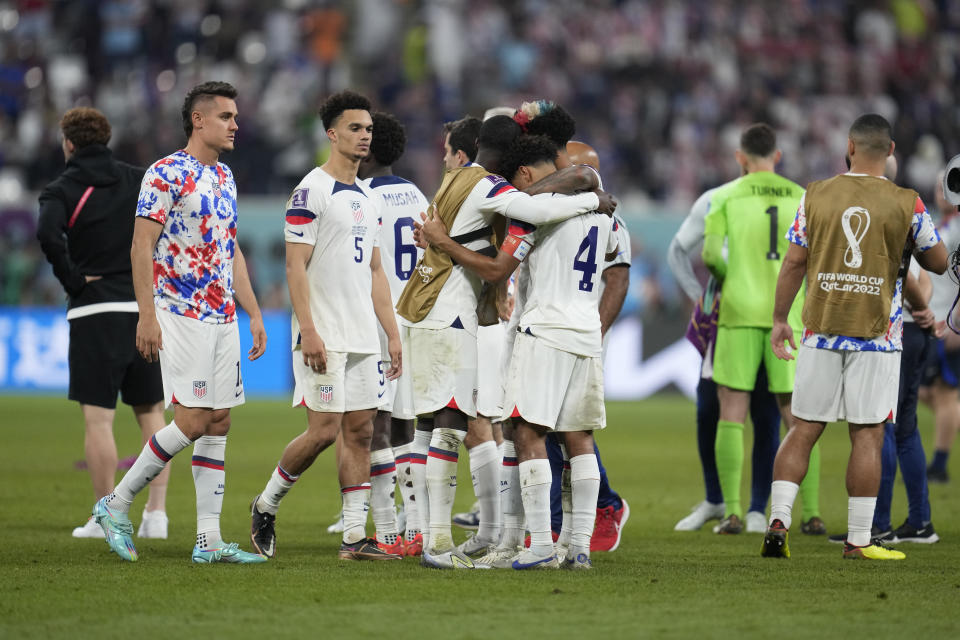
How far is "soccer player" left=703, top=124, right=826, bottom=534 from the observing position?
917cm

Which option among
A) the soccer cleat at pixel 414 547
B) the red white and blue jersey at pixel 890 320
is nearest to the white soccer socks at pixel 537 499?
the soccer cleat at pixel 414 547

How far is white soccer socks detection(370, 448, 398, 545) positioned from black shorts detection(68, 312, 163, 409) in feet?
5.71

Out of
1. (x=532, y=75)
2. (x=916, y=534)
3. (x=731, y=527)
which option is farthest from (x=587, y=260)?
(x=532, y=75)

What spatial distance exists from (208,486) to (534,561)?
5.70ft

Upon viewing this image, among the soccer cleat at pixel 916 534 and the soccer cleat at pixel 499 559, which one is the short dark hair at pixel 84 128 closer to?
the soccer cleat at pixel 499 559

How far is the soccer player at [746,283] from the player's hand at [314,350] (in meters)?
3.30

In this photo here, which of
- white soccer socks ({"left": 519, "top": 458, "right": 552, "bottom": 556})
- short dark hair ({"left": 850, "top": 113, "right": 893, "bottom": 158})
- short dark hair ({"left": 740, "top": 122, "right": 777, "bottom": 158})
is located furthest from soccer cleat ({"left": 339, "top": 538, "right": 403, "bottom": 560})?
short dark hair ({"left": 740, "top": 122, "right": 777, "bottom": 158})

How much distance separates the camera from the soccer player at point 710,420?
9.16 meters

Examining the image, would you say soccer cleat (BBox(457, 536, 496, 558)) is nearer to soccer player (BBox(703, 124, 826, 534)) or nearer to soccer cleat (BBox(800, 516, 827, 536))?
soccer player (BBox(703, 124, 826, 534))

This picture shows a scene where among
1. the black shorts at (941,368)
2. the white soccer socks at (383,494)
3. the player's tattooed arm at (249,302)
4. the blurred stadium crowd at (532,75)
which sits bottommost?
the white soccer socks at (383,494)

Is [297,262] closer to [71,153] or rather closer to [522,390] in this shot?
[522,390]

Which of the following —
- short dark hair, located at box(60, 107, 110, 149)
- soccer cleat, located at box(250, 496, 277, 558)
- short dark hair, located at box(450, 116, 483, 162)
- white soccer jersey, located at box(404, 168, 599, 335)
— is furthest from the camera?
short dark hair, located at box(60, 107, 110, 149)

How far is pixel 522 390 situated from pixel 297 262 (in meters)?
1.36

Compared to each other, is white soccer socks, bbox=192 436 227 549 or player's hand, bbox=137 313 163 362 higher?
player's hand, bbox=137 313 163 362
